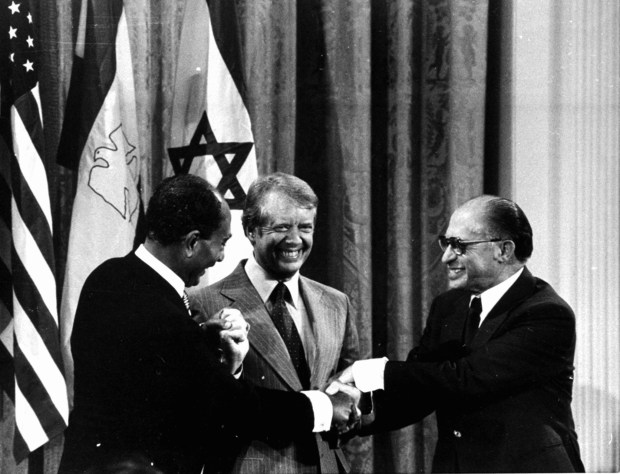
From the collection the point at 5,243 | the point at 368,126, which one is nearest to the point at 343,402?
the point at 368,126

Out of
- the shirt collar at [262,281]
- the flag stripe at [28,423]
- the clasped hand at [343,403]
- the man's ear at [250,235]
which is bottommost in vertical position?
the flag stripe at [28,423]

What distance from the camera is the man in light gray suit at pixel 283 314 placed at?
6.84ft

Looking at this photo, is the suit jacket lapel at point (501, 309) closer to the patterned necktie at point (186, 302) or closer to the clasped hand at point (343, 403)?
the clasped hand at point (343, 403)

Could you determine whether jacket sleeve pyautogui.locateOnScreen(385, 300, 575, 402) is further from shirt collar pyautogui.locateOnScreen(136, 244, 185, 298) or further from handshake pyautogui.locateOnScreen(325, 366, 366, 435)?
shirt collar pyautogui.locateOnScreen(136, 244, 185, 298)

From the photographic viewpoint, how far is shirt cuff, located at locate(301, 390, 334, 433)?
2.09 meters

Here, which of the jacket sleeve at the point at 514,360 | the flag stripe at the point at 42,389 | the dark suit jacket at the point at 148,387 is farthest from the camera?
the flag stripe at the point at 42,389

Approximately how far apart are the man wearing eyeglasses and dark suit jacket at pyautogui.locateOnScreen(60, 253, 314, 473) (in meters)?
0.39

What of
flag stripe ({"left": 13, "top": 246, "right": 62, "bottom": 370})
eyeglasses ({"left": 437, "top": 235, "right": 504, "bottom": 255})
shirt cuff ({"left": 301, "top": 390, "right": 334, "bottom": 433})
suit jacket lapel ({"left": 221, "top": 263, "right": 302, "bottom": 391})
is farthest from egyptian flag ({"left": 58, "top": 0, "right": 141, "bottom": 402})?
eyeglasses ({"left": 437, "top": 235, "right": 504, "bottom": 255})

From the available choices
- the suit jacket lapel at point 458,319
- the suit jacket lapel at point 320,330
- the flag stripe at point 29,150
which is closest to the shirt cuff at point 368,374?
the suit jacket lapel at point 320,330

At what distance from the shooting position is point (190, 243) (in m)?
2.00

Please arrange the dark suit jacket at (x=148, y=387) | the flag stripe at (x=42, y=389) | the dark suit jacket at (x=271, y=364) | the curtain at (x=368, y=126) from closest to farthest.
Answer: the dark suit jacket at (x=148, y=387)
the dark suit jacket at (x=271, y=364)
the flag stripe at (x=42, y=389)
the curtain at (x=368, y=126)

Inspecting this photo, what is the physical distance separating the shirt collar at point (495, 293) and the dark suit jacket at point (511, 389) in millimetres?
14

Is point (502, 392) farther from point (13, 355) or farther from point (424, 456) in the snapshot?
point (13, 355)

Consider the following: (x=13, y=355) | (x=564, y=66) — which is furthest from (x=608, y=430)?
(x=13, y=355)
